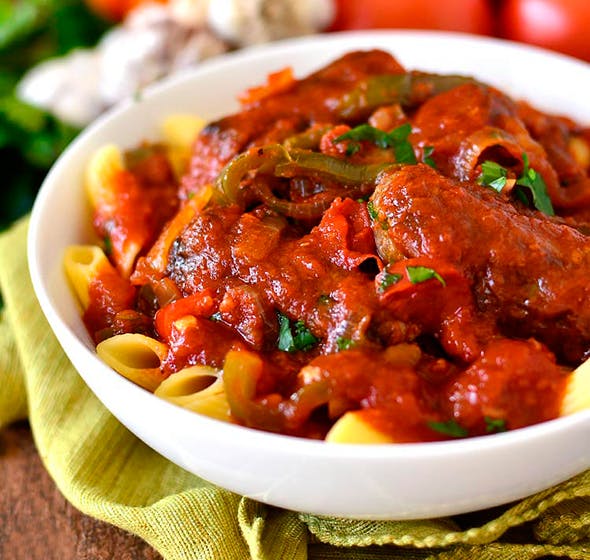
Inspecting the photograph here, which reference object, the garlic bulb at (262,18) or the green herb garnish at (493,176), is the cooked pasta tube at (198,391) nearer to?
the green herb garnish at (493,176)

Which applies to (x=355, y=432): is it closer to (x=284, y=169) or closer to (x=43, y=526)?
(x=284, y=169)

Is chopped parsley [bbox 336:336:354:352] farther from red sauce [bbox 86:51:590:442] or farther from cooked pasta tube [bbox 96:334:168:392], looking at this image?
cooked pasta tube [bbox 96:334:168:392]

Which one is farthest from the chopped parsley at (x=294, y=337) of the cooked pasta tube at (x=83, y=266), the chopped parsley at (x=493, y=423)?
the cooked pasta tube at (x=83, y=266)

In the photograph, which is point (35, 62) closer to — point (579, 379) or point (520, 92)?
point (520, 92)

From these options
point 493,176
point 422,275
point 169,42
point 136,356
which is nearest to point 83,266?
point 136,356

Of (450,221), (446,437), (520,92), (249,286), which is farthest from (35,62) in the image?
(446,437)

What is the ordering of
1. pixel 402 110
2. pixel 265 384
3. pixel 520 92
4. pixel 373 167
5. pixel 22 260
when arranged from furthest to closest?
1. pixel 520 92
2. pixel 22 260
3. pixel 402 110
4. pixel 373 167
5. pixel 265 384

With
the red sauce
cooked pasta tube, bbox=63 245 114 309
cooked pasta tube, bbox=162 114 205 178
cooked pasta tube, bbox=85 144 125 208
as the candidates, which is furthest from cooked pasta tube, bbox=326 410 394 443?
cooked pasta tube, bbox=162 114 205 178
